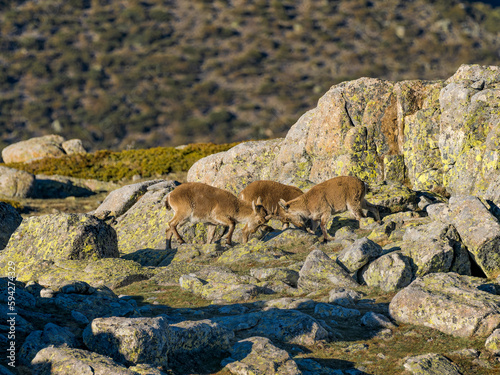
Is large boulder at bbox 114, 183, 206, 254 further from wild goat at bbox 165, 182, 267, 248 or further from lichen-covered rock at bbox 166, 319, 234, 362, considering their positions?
lichen-covered rock at bbox 166, 319, 234, 362

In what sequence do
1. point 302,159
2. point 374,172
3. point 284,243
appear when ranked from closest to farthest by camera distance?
point 284,243 < point 374,172 < point 302,159

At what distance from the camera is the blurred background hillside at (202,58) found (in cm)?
11150

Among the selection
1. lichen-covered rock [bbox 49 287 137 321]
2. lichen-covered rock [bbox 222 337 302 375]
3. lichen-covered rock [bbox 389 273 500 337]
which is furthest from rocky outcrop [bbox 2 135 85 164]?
lichen-covered rock [bbox 222 337 302 375]

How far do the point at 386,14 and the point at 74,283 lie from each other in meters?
154

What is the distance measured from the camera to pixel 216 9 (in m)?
149

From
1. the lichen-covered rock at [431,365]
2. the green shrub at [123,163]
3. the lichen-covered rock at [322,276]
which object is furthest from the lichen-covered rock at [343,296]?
the green shrub at [123,163]

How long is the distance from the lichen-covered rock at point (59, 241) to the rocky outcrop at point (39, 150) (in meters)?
29.7

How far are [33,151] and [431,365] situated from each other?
44497 millimetres

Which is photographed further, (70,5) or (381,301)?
(70,5)

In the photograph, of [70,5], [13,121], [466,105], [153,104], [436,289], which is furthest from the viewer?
[70,5]

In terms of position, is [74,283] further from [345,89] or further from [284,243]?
[345,89]

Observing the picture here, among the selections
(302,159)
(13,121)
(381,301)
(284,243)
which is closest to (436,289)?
(381,301)

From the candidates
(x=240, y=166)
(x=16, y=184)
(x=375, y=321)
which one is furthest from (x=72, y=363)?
(x=16, y=184)

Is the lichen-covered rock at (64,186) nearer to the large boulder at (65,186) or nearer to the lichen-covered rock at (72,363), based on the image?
the large boulder at (65,186)
